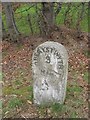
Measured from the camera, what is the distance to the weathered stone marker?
26.6ft

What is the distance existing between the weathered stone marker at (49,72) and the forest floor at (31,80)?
0.81 ft

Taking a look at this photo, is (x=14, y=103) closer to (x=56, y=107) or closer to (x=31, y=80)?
(x=56, y=107)

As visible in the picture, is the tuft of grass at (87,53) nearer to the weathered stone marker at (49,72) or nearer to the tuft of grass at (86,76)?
the tuft of grass at (86,76)

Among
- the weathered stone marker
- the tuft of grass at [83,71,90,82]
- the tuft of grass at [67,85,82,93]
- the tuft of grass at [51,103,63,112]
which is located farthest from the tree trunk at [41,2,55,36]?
the tuft of grass at [51,103,63,112]

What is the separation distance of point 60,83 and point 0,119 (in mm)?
1658

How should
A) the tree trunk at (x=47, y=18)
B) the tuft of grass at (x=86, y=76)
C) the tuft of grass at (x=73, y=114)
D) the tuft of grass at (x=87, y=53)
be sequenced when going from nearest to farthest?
the tuft of grass at (x=73, y=114) < the tuft of grass at (x=86, y=76) < the tuft of grass at (x=87, y=53) < the tree trunk at (x=47, y=18)

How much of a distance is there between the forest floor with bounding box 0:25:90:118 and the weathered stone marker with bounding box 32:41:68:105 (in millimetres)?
248

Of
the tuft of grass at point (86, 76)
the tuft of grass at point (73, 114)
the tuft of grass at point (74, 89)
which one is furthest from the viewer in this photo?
the tuft of grass at point (86, 76)

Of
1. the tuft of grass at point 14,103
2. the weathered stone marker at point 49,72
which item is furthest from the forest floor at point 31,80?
the weathered stone marker at point 49,72

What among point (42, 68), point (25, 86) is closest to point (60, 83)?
point (42, 68)

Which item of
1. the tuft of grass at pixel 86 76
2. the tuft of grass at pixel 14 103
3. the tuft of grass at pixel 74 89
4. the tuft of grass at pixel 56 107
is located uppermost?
the tuft of grass at pixel 86 76

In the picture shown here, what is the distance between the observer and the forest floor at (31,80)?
8375 mm

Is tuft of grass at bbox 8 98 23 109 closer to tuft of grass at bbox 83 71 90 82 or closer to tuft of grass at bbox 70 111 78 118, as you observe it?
tuft of grass at bbox 70 111 78 118

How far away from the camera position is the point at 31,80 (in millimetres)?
9836
